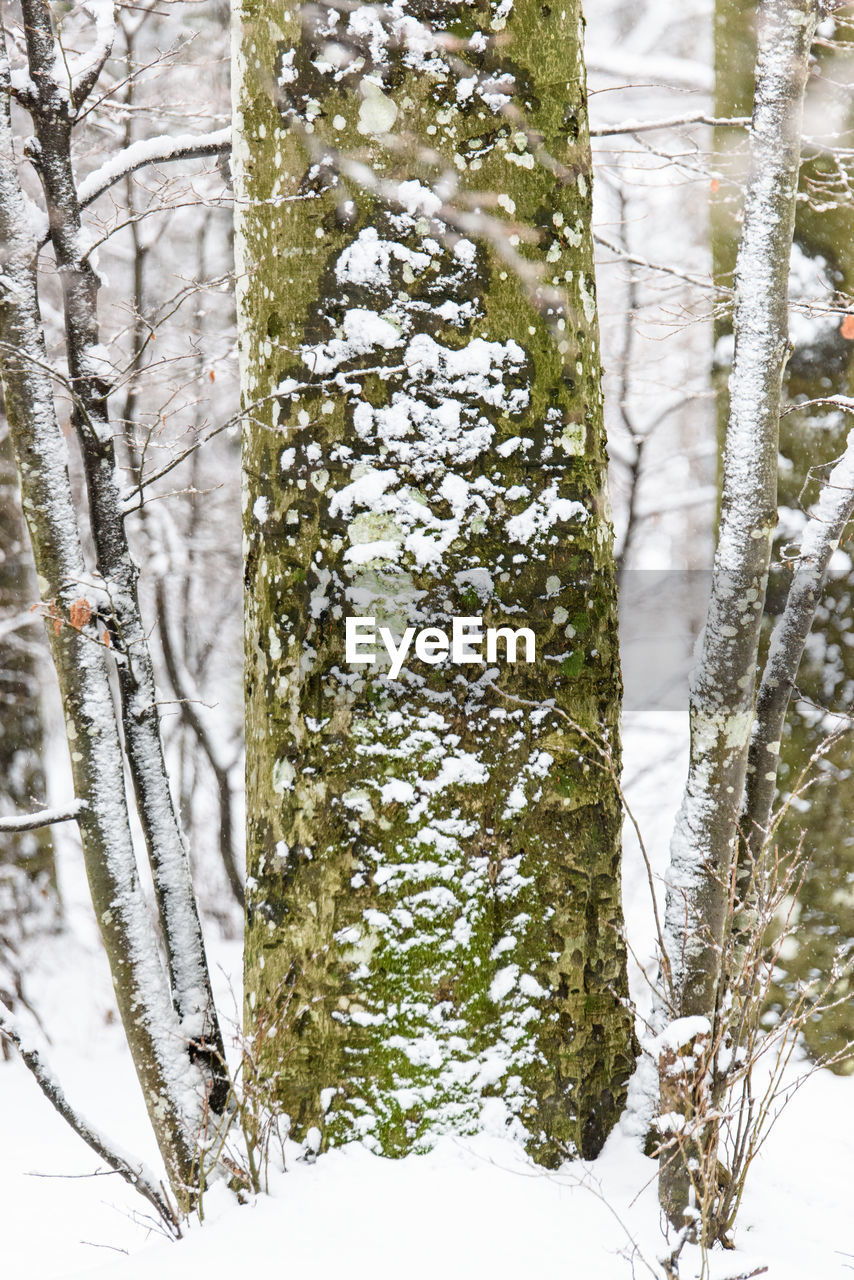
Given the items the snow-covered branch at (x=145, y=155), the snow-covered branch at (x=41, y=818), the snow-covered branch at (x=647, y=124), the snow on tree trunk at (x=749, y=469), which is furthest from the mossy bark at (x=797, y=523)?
the snow-covered branch at (x=41, y=818)

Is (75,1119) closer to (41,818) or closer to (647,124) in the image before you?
(41,818)

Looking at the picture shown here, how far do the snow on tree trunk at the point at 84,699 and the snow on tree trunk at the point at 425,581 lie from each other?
56 cm

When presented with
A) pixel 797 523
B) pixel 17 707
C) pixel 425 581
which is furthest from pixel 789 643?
pixel 17 707

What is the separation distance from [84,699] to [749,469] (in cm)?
185

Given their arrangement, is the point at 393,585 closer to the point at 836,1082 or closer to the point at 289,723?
the point at 289,723

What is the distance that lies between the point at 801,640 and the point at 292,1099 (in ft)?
5.88

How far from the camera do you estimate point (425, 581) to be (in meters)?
2.13

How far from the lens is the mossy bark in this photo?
3.70 metres

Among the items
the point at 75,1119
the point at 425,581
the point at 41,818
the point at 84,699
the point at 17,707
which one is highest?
the point at 425,581

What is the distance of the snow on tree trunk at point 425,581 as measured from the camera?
6.90 feet

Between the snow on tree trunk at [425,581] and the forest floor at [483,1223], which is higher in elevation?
the snow on tree trunk at [425,581]

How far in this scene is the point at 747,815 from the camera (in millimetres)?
2547

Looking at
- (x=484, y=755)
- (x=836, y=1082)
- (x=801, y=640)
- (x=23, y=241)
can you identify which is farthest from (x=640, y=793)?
(x=23, y=241)

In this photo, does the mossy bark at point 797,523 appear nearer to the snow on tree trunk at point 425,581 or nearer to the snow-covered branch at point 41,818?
the snow on tree trunk at point 425,581
